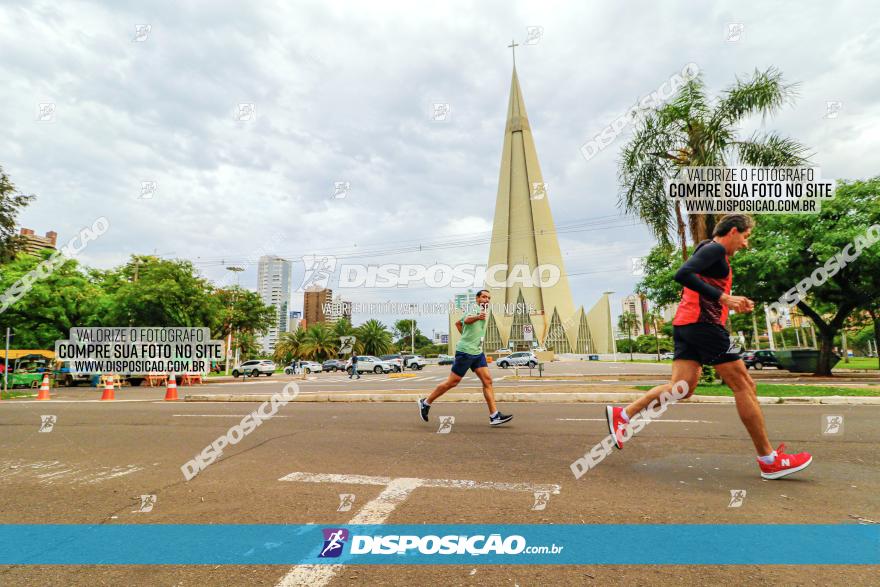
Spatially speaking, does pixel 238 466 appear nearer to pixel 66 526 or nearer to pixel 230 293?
pixel 66 526

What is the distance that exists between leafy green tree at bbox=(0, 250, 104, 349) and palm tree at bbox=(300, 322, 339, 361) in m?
33.2

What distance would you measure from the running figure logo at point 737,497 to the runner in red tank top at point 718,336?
539mm

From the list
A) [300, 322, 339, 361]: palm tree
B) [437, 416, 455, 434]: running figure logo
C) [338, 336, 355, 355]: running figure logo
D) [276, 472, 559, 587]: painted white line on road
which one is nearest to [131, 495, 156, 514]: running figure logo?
[276, 472, 559, 587]: painted white line on road

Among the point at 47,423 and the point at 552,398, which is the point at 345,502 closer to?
the point at 552,398

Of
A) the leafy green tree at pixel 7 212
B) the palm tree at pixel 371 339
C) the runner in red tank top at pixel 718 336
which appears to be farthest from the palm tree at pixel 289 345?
the runner in red tank top at pixel 718 336

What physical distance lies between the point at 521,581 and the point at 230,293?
45223 mm

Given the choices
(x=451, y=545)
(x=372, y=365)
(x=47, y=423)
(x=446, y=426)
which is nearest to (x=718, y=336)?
(x=451, y=545)

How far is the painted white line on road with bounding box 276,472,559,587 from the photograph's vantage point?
6.94 feet

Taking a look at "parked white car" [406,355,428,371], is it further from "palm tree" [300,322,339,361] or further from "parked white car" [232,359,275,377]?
"palm tree" [300,322,339,361]

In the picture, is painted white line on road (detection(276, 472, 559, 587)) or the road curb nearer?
painted white line on road (detection(276, 472, 559, 587))

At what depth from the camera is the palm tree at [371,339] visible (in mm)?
67500

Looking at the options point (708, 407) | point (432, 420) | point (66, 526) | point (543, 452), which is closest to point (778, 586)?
point (543, 452)

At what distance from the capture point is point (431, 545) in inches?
96.9

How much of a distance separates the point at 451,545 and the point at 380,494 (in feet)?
3.22
